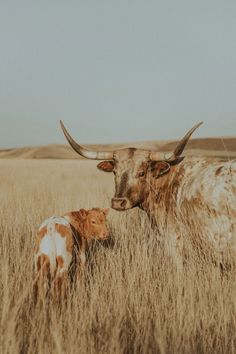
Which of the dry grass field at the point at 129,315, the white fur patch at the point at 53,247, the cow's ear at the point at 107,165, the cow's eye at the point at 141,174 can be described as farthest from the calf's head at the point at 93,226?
the cow's ear at the point at 107,165

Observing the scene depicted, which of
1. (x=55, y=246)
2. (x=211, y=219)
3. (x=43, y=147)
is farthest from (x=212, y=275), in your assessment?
(x=43, y=147)

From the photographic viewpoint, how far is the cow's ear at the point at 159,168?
607 centimetres

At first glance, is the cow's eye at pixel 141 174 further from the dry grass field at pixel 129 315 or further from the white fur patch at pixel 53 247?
the white fur patch at pixel 53 247

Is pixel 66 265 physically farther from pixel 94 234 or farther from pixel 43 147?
pixel 43 147

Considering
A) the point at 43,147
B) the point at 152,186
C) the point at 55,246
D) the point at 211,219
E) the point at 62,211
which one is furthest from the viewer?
the point at 43,147

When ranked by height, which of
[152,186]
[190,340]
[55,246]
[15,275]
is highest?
[152,186]

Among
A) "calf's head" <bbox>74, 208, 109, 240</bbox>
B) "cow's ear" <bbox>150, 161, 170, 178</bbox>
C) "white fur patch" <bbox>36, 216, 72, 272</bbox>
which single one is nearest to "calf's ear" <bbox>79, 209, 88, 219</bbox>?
"calf's head" <bbox>74, 208, 109, 240</bbox>

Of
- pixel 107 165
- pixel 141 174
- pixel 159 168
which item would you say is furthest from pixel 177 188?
pixel 107 165

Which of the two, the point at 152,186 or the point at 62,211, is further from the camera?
the point at 62,211

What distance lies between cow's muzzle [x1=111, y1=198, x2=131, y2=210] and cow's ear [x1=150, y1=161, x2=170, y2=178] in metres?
0.59

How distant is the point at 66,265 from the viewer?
4383 millimetres

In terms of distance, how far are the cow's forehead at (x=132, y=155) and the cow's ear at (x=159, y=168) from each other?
0.53ft

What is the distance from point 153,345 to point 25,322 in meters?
0.99

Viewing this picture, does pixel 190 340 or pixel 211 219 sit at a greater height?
pixel 211 219
